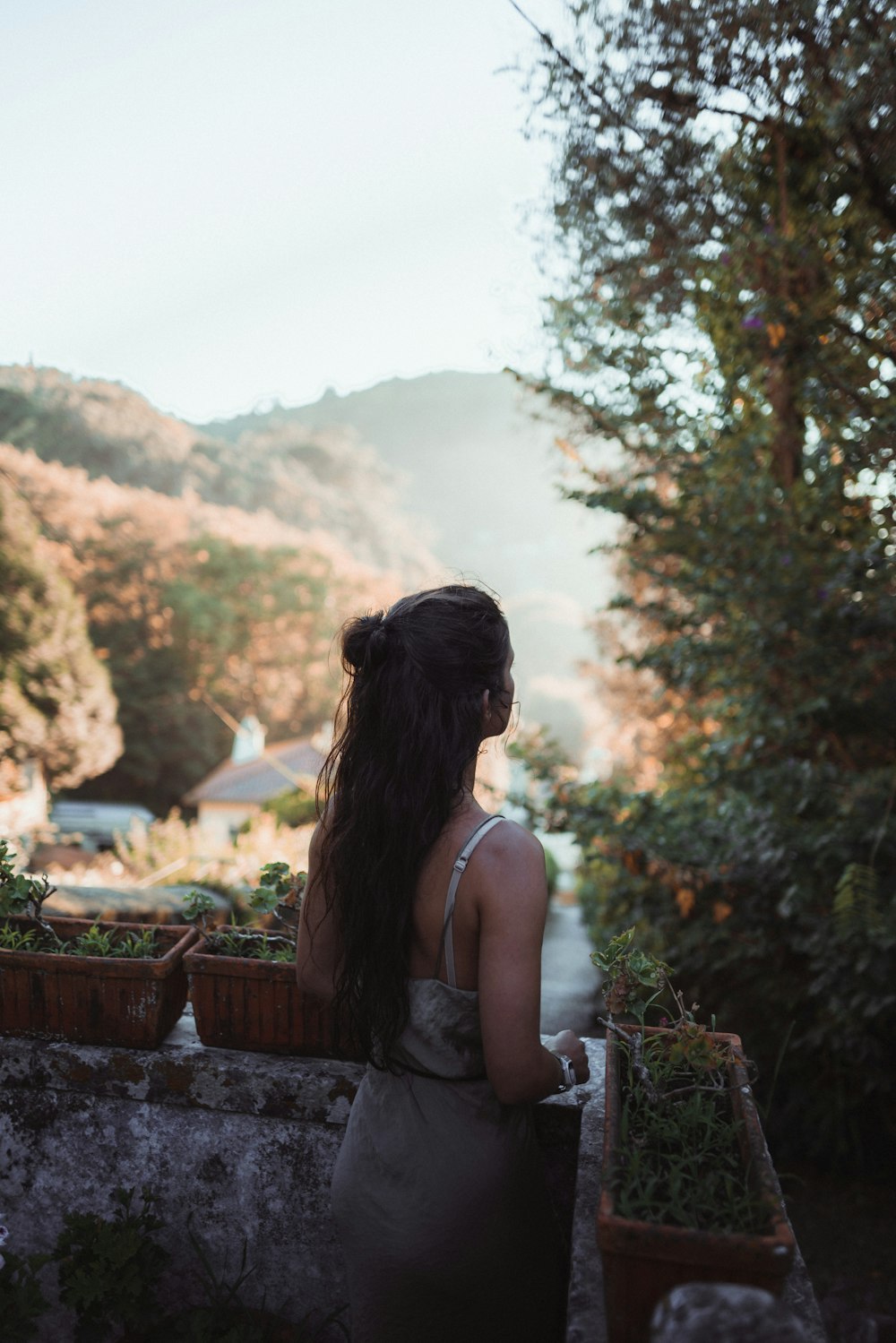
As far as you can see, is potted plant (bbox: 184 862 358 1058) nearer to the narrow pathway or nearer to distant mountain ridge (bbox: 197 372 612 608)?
the narrow pathway

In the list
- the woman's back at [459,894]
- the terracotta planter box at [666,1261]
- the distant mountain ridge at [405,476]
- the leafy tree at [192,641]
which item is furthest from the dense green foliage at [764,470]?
the leafy tree at [192,641]

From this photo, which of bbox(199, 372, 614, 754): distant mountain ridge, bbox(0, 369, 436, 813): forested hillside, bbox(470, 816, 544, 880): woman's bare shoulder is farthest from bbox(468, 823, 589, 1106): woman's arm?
bbox(199, 372, 614, 754): distant mountain ridge

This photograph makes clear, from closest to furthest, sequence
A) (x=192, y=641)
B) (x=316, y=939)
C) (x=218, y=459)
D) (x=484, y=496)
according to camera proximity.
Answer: (x=316, y=939)
(x=192, y=641)
(x=218, y=459)
(x=484, y=496)

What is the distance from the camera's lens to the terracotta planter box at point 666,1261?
35.9 inches

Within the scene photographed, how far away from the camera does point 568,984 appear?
24.8ft

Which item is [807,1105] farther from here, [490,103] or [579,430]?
[490,103]

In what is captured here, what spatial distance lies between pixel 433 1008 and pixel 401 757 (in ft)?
1.24

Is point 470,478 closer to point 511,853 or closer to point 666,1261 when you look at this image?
point 511,853

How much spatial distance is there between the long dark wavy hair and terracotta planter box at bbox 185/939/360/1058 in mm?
409

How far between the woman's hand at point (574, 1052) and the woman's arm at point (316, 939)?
392mm

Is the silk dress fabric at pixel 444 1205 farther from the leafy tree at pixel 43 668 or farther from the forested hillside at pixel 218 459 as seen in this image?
the forested hillside at pixel 218 459

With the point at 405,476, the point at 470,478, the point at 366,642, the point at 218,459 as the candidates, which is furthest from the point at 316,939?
the point at 470,478

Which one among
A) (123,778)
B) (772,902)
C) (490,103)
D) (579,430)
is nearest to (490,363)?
(579,430)

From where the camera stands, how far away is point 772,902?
145 inches
